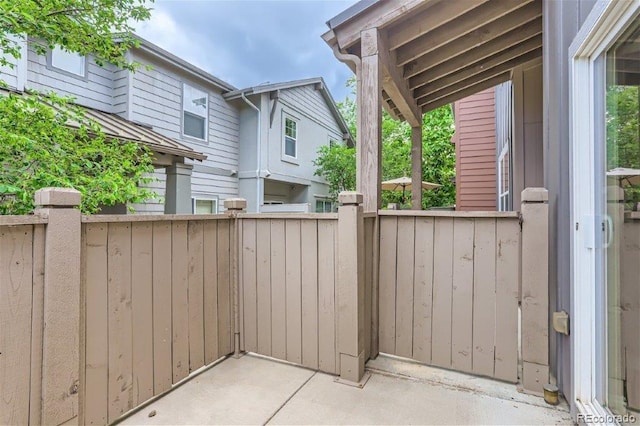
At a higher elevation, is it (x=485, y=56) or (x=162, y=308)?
(x=485, y=56)

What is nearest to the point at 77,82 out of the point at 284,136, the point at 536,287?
the point at 284,136

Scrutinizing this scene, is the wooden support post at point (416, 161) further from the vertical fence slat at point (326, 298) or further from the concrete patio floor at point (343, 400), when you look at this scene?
the concrete patio floor at point (343, 400)

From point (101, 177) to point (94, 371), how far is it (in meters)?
1.81

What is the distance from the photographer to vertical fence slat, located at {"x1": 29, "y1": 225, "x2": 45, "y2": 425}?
1.51 meters

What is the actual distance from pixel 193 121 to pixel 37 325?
280 inches

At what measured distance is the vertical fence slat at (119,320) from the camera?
6.08ft

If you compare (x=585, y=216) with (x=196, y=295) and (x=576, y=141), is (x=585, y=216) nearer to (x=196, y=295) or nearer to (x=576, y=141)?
(x=576, y=141)

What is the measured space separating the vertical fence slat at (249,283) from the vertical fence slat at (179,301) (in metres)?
0.55

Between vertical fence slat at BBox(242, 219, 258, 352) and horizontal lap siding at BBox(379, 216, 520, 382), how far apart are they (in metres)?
1.02

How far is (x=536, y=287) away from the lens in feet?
7.10

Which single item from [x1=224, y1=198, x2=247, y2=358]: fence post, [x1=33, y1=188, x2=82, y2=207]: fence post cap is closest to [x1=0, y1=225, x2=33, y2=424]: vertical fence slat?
[x1=33, y1=188, x2=82, y2=207]: fence post cap

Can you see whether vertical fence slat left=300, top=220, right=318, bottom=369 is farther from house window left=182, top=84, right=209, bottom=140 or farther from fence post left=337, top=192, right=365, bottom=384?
house window left=182, top=84, right=209, bottom=140

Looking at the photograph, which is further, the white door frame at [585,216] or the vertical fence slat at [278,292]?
the vertical fence slat at [278,292]

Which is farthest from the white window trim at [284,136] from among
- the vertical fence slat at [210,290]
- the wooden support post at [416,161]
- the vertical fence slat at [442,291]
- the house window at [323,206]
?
the vertical fence slat at [442,291]
